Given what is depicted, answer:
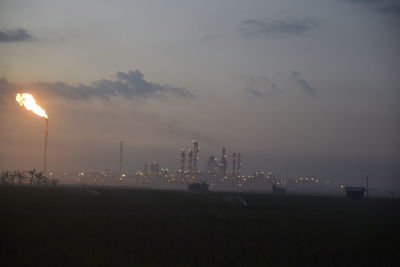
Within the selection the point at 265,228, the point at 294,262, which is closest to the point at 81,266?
the point at 294,262

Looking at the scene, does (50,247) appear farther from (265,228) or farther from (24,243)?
(265,228)

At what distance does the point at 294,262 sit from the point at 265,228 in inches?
434

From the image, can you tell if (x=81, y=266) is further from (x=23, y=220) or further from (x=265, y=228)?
(x=265, y=228)

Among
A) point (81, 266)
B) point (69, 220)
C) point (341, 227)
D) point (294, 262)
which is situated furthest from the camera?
point (341, 227)

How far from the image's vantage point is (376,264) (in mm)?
22625

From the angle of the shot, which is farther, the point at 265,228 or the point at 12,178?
the point at 12,178

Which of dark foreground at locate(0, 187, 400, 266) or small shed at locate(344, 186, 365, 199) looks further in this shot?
small shed at locate(344, 186, 365, 199)

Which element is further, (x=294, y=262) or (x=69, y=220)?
(x=69, y=220)

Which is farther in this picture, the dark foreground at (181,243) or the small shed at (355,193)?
the small shed at (355,193)

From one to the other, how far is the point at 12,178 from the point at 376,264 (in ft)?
422

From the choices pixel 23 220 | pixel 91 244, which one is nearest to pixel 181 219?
pixel 23 220

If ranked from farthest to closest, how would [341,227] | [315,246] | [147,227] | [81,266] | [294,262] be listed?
[341,227]
[147,227]
[315,246]
[294,262]
[81,266]

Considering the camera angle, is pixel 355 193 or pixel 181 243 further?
pixel 355 193

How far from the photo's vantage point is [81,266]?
774 inches
